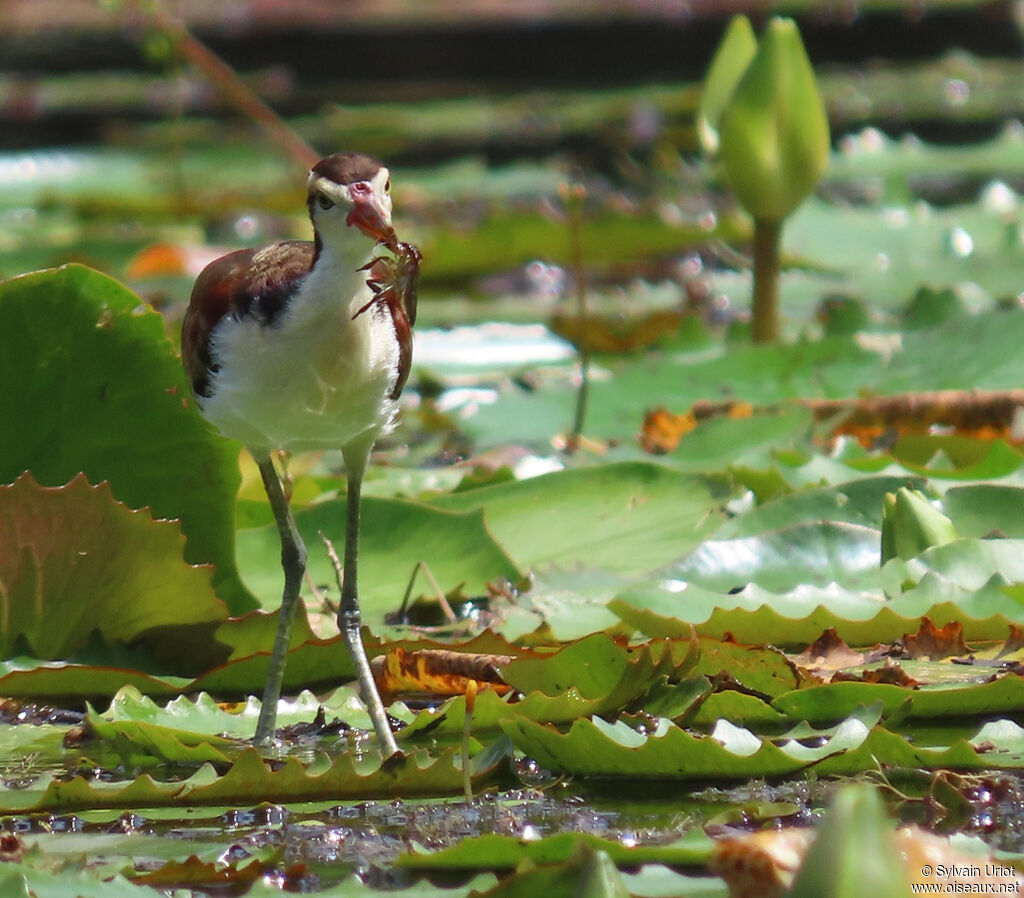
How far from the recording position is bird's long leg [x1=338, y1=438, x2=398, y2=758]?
1.69 metres

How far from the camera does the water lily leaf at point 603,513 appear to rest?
2182 millimetres

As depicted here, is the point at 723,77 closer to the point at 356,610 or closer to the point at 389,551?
the point at 389,551

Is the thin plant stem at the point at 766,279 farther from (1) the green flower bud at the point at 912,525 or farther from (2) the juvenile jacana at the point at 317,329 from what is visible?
(2) the juvenile jacana at the point at 317,329

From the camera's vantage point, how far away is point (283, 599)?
6.07 ft

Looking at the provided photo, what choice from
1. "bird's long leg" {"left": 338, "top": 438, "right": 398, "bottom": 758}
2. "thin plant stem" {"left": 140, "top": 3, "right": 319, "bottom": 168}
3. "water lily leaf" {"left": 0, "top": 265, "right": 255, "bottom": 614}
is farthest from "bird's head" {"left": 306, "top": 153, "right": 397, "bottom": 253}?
"thin plant stem" {"left": 140, "top": 3, "right": 319, "bottom": 168}

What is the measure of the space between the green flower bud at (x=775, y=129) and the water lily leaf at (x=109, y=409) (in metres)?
1.24

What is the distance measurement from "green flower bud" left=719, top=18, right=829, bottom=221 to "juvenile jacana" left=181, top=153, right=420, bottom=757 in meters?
1.25

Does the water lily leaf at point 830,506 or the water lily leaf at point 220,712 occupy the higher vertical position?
the water lily leaf at point 830,506

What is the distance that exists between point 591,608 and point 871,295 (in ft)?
6.41

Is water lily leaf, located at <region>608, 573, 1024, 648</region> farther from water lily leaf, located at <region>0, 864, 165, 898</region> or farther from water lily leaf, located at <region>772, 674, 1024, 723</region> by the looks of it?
water lily leaf, located at <region>0, 864, 165, 898</region>

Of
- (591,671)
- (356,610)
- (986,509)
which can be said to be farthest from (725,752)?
(986,509)

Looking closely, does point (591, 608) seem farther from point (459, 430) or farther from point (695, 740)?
point (459, 430)

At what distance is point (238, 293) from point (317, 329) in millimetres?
118

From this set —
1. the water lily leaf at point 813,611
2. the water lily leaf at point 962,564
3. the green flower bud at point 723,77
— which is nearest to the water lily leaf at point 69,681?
the water lily leaf at point 813,611
